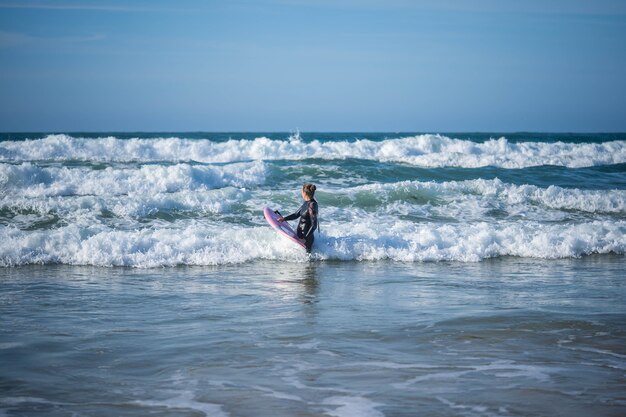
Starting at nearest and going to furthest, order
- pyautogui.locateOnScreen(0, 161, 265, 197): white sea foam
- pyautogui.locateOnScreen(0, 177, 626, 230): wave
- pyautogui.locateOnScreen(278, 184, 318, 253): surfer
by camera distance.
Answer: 1. pyautogui.locateOnScreen(278, 184, 318, 253): surfer
2. pyautogui.locateOnScreen(0, 177, 626, 230): wave
3. pyautogui.locateOnScreen(0, 161, 265, 197): white sea foam

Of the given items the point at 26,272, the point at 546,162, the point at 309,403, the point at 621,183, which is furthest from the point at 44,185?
the point at 546,162

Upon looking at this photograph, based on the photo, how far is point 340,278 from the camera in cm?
1018

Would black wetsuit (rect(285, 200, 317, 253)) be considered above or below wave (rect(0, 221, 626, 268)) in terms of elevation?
above

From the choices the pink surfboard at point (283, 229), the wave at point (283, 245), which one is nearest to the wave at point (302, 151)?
the wave at point (283, 245)

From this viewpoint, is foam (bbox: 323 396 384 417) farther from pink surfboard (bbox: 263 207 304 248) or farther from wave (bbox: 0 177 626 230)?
wave (bbox: 0 177 626 230)

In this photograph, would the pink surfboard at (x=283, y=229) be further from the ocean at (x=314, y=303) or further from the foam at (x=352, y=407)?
the foam at (x=352, y=407)

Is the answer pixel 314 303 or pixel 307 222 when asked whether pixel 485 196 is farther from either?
pixel 314 303

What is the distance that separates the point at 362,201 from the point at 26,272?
9.38m

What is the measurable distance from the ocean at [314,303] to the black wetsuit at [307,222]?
0.34 m

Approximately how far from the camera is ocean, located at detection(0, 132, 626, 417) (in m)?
4.91

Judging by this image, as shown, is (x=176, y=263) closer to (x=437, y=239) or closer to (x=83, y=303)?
(x=83, y=303)

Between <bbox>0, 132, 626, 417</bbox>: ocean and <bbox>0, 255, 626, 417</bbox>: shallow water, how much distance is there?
2cm

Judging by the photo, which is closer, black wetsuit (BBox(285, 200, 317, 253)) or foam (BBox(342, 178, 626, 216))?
black wetsuit (BBox(285, 200, 317, 253))

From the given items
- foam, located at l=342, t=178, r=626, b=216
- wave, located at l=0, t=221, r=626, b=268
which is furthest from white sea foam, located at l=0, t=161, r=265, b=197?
wave, located at l=0, t=221, r=626, b=268
